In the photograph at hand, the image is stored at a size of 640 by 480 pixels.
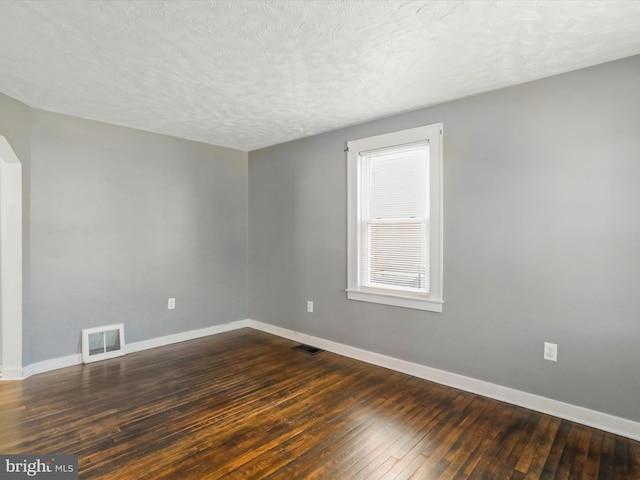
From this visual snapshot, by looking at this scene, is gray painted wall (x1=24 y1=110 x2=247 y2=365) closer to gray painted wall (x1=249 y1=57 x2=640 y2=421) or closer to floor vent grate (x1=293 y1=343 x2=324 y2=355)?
floor vent grate (x1=293 y1=343 x2=324 y2=355)

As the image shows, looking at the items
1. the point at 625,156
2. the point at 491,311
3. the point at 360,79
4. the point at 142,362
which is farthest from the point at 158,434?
the point at 625,156

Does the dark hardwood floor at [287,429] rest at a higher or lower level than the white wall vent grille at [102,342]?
lower

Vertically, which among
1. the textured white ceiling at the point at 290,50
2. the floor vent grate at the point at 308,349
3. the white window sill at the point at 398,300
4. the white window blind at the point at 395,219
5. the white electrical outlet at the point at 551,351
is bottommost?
the floor vent grate at the point at 308,349

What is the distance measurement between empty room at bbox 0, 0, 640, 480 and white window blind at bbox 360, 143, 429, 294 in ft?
0.08

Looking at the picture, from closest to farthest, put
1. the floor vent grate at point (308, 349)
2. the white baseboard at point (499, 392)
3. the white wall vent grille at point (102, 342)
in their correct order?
1. the white baseboard at point (499, 392)
2. the white wall vent grille at point (102, 342)
3. the floor vent grate at point (308, 349)

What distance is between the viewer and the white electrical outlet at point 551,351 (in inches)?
101

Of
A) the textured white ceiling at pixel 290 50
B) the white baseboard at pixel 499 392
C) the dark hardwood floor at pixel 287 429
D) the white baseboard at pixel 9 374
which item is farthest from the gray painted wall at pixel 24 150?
the white baseboard at pixel 499 392

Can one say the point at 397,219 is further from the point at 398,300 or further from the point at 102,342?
the point at 102,342

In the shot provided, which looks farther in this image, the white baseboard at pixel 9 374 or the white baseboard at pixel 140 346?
the white baseboard at pixel 140 346

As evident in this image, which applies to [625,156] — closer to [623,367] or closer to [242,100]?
[623,367]

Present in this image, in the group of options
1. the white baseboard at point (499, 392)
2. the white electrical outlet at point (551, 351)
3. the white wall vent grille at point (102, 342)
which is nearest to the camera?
the white baseboard at point (499, 392)

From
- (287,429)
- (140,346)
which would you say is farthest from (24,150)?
(287,429)

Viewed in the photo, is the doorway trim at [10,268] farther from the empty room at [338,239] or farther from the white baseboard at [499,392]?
the white baseboard at [499,392]

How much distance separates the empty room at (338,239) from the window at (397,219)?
0.08 ft
